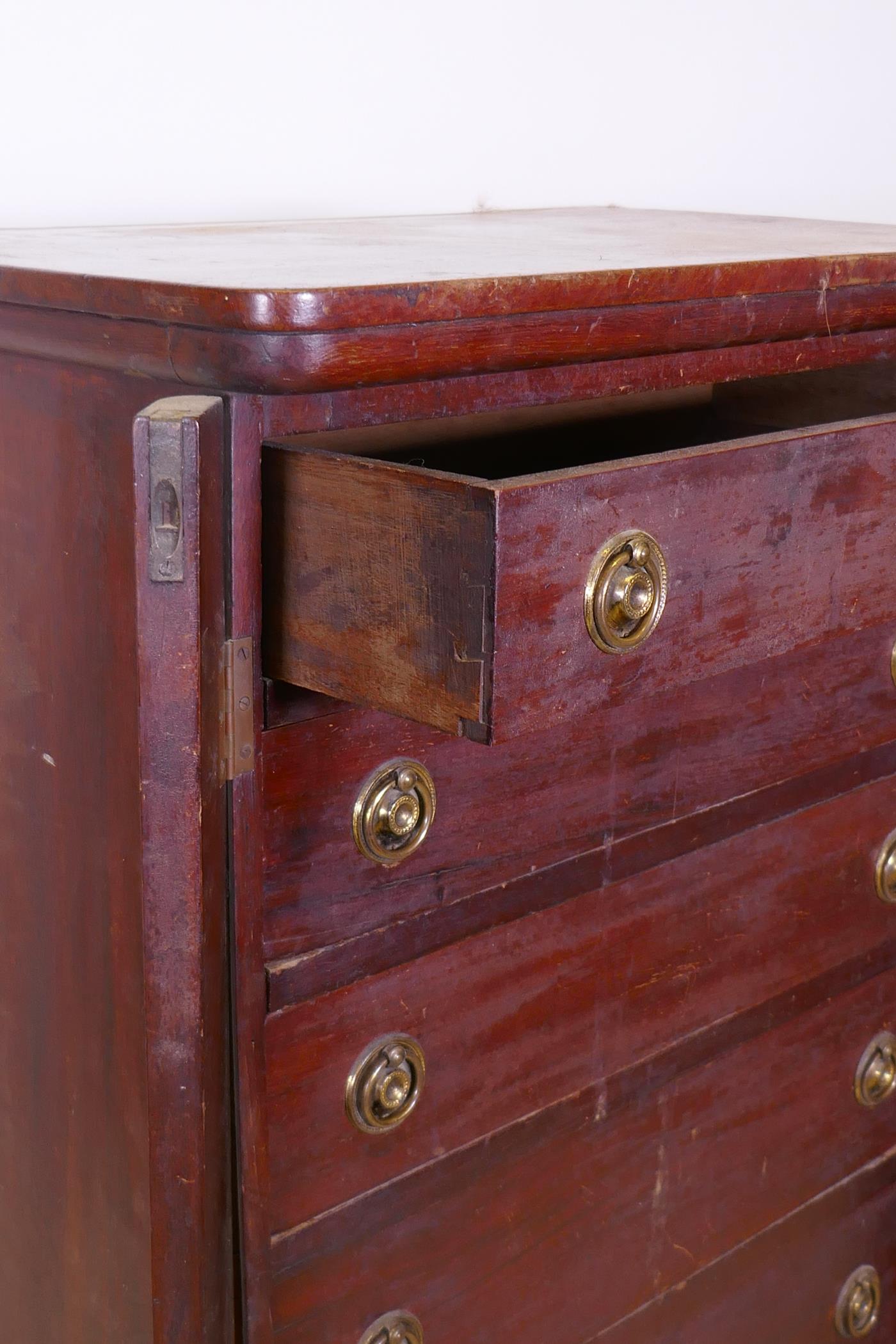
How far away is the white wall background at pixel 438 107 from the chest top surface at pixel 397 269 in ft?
0.65

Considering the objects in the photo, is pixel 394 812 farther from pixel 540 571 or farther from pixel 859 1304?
pixel 859 1304

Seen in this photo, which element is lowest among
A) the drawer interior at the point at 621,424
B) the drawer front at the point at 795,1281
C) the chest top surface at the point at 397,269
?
the drawer front at the point at 795,1281

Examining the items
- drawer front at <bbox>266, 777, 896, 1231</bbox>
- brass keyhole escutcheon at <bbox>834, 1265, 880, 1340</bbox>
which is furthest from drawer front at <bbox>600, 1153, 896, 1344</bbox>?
drawer front at <bbox>266, 777, 896, 1231</bbox>

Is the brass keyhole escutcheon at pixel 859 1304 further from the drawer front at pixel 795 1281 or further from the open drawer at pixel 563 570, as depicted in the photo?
the open drawer at pixel 563 570

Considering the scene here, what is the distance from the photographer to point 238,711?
817mm

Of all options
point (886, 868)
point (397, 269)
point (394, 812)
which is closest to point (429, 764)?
point (394, 812)

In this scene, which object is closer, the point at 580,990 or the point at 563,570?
the point at 563,570

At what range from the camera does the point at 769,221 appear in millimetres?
1470

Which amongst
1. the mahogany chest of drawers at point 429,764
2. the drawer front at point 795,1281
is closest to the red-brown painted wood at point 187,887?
the mahogany chest of drawers at point 429,764

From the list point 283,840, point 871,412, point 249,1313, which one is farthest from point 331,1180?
point 871,412

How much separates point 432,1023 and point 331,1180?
0.38ft

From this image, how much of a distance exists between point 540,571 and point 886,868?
74cm

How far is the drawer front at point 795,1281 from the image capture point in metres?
1.28

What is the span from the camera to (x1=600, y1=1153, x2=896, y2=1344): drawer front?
128 centimetres
